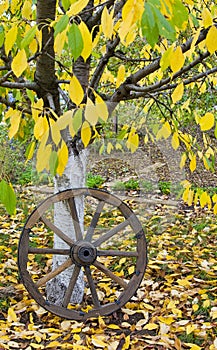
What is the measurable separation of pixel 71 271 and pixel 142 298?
528mm

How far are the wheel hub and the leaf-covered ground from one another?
0.37 meters

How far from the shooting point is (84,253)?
2.36 m

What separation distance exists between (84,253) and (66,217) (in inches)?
10.5

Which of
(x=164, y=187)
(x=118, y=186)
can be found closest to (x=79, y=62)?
(x=118, y=186)

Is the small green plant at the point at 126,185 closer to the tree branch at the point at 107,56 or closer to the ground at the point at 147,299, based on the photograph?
the ground at the point at 147,299

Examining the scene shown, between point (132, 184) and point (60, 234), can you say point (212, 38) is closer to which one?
point (60, 234)

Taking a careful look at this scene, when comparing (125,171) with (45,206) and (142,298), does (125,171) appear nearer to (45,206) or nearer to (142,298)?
(142,298)

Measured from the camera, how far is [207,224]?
454 cm

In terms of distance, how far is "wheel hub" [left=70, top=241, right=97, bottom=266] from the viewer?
7.73 ft

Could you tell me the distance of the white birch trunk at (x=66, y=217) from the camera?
8.27 feet

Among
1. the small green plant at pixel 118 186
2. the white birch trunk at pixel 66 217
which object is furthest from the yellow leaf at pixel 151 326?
the small green plant at pixel 118 186

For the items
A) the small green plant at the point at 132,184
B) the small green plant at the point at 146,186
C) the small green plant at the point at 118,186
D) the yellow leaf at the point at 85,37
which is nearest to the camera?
the yellow leaf at the point at 85,37

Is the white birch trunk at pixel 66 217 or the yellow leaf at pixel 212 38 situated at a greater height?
the yellow leaf at pixel 212 38

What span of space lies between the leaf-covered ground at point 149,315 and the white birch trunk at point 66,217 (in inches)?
6.0
